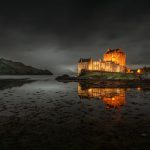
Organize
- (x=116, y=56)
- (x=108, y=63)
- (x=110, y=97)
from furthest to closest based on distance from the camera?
(x=116, y=56) → (x=108, y=63) → (x=110, y=97)

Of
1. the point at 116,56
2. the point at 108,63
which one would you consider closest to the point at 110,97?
the point at 108,63

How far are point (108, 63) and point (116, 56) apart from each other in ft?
66.7

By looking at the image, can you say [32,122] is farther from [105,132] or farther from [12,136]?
[105,132]

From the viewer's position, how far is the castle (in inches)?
5837

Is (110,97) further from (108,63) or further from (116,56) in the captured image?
(116,56)

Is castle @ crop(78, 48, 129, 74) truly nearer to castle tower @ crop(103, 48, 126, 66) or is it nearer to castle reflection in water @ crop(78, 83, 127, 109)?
castle tower @ crop(103, 48, 126, 66)

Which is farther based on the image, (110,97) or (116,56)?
(116,56)

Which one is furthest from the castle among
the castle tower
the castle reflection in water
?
the castle reflection in water

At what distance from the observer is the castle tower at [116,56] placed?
16362 cm

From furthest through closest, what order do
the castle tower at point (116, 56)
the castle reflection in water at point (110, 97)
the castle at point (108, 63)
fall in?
1. the castle tower at point (116, 56)
2. the castle at point (108, 63)
3. the castle reflection in water at point (110, 97)

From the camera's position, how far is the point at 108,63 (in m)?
150

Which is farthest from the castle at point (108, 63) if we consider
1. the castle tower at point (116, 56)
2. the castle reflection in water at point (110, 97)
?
the castle reflection in water at point (110, 97)

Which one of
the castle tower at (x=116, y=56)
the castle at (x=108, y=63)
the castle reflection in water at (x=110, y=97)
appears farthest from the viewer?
the castle tower at (x=116, y=56)

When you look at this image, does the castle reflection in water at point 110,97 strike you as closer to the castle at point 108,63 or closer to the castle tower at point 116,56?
the castle at point 108,63
